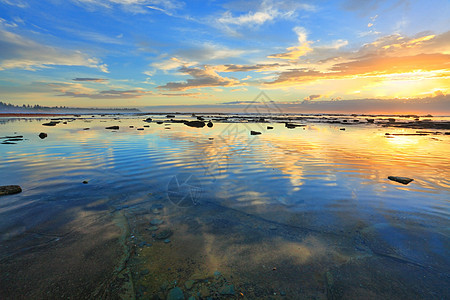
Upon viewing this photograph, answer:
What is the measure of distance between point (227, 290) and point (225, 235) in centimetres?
178

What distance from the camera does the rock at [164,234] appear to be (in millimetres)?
5309

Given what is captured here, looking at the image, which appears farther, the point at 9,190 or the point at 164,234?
the point at 9,190

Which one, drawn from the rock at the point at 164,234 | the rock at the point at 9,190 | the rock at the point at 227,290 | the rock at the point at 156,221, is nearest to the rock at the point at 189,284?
the rock at the point at 227,290

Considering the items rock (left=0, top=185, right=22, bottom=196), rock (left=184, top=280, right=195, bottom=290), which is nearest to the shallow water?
rock (left=184, top=280, right=195, bottom=290)

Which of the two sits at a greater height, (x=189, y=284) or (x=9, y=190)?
(x=9, y=190)

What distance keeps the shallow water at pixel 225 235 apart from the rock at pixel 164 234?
14 cm

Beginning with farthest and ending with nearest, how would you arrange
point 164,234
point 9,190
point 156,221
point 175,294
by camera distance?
1. point 9,190
2. point 156,221
3. point 164,234
4. point 175,294

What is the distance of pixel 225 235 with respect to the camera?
548 centimetres

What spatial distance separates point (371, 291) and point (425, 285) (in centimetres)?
112

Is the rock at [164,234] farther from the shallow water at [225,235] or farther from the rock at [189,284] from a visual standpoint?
the rock at [189,284]

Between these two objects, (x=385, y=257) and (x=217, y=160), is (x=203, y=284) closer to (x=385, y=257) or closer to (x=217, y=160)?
(x=385, y=257)

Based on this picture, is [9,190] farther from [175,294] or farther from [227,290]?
[227,290]

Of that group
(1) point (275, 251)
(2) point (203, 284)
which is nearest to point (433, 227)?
(1) point (275, 251)

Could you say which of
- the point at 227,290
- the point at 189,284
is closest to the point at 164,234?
the point at 189,284
